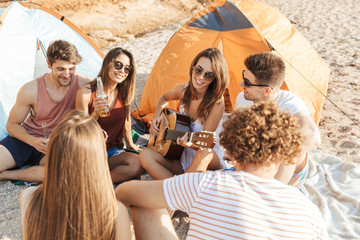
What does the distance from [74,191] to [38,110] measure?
190 centimetres

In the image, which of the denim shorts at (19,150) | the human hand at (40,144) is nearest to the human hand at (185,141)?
the human hand at (40,144)

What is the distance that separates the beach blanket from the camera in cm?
261

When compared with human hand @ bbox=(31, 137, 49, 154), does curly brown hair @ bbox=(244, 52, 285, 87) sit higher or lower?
higher

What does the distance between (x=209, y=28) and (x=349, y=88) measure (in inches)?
106

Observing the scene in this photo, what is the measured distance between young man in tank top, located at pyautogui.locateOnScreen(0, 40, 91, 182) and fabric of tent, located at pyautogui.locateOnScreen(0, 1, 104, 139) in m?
0.52

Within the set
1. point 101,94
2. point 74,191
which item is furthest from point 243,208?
point 101,94

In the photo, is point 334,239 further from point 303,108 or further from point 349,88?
point 349,88

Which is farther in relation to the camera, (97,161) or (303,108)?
(303,108)

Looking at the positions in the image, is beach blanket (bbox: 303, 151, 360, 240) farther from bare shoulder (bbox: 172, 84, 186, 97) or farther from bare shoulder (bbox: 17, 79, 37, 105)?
bare shoulder (bbox: 17, 79, 37, 105)

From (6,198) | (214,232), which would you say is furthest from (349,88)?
(6,198)

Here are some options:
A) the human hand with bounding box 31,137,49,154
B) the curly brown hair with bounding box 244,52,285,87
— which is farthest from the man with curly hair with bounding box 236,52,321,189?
the human hand with bounding box 31,137,49,154

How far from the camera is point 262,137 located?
1381mm

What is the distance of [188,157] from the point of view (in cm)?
285

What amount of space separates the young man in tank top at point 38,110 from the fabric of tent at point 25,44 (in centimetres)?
52
